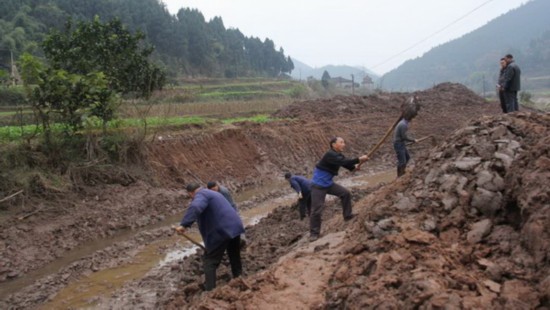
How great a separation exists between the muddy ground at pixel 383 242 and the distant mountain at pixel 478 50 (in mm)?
99908

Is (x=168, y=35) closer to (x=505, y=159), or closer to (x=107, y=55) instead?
(x=107, y=55)

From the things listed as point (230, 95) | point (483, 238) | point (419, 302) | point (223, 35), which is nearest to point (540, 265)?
point (483, 238)

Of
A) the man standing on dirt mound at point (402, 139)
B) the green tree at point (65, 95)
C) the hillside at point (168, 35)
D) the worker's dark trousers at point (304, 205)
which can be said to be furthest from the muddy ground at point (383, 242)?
the hillside at point (168, 35)

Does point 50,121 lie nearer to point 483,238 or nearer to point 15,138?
point 15,138

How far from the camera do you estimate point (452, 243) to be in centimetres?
533

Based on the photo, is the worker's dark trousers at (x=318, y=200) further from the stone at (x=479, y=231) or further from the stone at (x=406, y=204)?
the stone at (x=479, y=231)

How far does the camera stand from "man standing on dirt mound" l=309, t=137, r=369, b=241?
750cm

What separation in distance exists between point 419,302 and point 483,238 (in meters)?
1.53

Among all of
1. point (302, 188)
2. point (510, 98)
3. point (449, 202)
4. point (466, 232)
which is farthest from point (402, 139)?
point (466, 232)

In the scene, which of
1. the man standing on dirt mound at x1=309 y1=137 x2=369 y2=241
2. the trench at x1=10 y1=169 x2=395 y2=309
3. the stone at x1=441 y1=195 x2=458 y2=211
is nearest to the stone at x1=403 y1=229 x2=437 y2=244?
the stone at x1=441 y1=195 x2=458 y2=211

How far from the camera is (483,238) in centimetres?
522

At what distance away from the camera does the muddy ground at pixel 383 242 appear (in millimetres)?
4516

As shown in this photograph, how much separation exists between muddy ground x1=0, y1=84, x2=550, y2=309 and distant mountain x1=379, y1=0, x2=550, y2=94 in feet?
328

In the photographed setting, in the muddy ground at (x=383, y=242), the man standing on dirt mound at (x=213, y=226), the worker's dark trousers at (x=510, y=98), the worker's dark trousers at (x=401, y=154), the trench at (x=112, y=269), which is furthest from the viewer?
the worker's dark trousers at (x=510, y=98)
